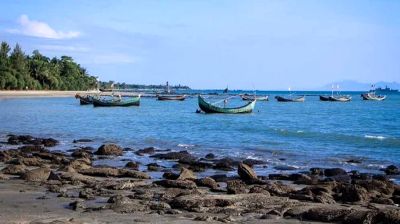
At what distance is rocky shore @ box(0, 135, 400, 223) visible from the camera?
34.1 feet

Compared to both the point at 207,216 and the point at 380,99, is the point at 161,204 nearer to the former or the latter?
the point at 207,216

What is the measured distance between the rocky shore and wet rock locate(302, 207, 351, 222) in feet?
0.06

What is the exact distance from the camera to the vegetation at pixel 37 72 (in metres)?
121

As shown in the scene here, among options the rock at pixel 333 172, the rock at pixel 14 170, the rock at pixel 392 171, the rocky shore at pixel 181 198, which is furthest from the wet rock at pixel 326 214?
the rock at pixel 392 171

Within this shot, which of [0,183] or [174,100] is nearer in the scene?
[0,183]

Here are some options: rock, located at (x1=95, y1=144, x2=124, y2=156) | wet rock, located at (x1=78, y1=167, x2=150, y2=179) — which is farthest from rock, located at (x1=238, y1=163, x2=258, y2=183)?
rock, located at (x1=95, y1=144, x2=124, y2=156)

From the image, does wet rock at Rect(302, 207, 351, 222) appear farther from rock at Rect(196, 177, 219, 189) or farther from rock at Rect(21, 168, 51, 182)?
rock at Rect(21, 168, 51, 182)

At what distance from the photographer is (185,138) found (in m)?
35.5

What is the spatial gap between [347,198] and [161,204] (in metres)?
4.59

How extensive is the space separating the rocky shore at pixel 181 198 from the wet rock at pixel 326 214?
0.7 inches

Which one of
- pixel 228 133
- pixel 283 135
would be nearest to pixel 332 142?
pixel 283 135

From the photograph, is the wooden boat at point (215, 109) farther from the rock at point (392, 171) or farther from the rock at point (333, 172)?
the rock at point (333, 172)

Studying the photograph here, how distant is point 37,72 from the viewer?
140 meters

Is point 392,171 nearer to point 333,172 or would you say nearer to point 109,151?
point 333,172
